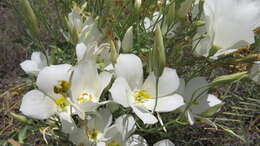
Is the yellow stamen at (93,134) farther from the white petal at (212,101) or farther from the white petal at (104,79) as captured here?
the white petal at (212,101)

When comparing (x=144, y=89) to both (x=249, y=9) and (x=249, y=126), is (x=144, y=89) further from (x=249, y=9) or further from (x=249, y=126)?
(x=249, y=126)

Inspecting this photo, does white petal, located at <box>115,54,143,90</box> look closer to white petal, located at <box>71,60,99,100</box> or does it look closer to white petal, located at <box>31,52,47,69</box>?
white petal, located at <box>71,60,99,100</box>

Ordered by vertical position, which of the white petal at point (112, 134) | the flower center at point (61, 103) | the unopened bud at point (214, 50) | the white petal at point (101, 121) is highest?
the unopened bud at point (214, 50)

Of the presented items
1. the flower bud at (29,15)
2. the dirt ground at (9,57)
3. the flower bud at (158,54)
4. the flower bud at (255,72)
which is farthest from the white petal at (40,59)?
the dirt ground at (9,57)

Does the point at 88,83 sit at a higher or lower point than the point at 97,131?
higher

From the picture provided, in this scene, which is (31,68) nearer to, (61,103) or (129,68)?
(61,103)

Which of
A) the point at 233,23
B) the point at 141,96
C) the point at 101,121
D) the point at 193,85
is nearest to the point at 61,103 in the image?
the point at 101,121

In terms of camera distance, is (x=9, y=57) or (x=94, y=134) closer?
(x=94, y=134)
